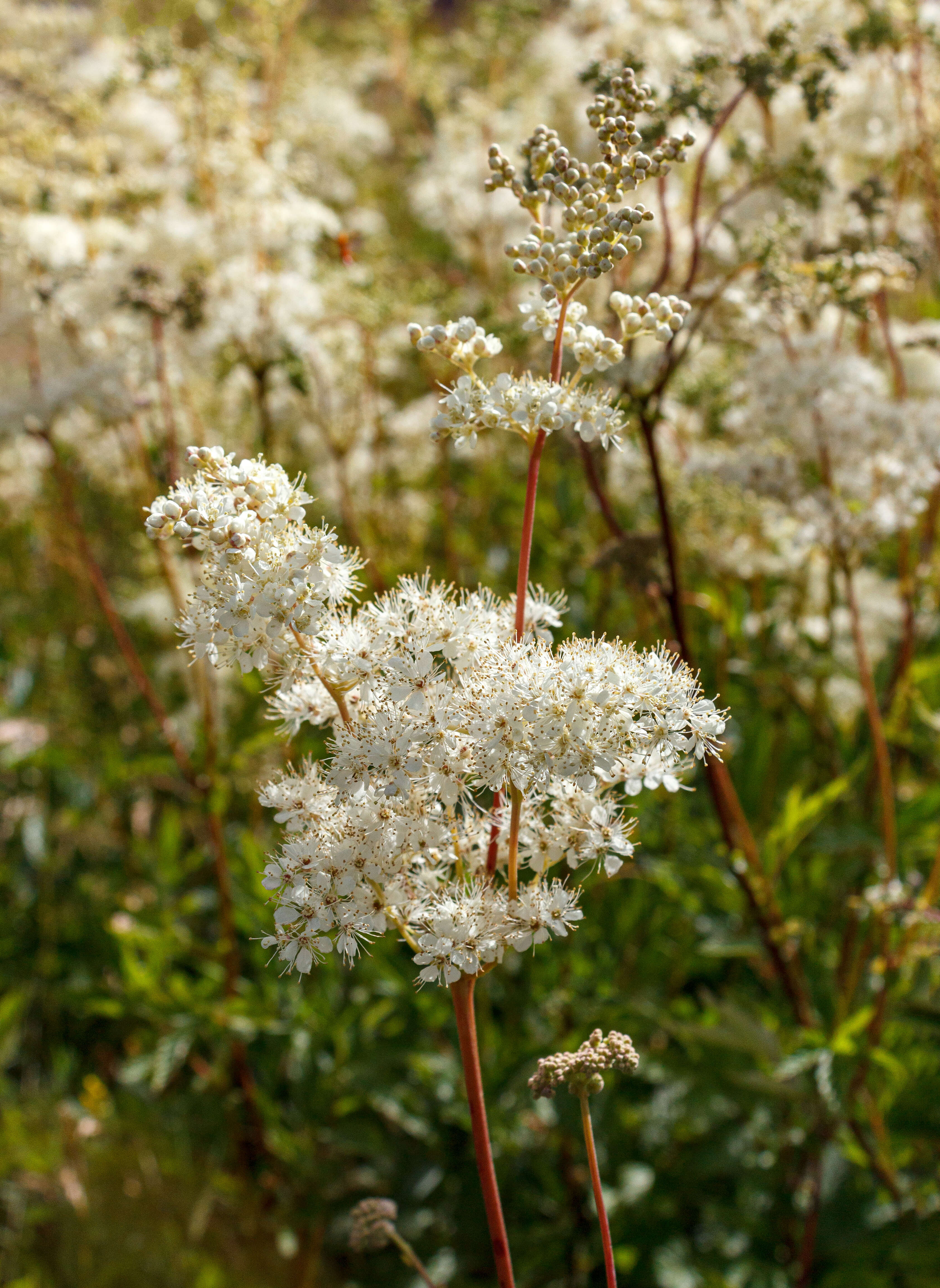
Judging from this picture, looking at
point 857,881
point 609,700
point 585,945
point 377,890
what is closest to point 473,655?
point 609,700

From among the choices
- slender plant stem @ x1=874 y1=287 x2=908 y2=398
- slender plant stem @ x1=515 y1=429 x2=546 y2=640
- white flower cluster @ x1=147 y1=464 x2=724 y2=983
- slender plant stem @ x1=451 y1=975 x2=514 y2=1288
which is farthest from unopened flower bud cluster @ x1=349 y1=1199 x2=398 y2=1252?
slender plant stem @ x1=874 y1=287 x2=908 y2=398

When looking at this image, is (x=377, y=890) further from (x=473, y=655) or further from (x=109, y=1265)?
(x=109, y=1265)

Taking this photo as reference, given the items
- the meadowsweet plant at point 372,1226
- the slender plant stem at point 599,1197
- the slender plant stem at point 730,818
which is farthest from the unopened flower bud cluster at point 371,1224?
the slender plant stem at point 730,818

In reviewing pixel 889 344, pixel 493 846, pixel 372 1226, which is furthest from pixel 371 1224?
pixel 889 344

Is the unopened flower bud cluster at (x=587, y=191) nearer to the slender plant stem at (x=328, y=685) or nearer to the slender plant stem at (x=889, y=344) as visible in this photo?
the slender plant stem at (x=328, y=685)

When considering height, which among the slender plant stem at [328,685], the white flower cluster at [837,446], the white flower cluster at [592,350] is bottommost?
the slender plant stem at [328,685]

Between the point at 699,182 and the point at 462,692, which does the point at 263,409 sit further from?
the point at 462,692
